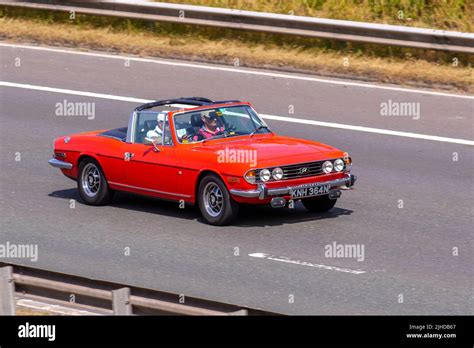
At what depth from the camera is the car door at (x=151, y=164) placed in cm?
1479

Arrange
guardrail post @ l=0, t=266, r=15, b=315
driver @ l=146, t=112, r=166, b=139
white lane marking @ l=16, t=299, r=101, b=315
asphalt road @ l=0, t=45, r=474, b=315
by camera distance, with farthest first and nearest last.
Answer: driver @ l=146, t=112, r=166, b=139
asphalt road @ l=0, t=45, r=474, b=315
white lane marking @ l=16, t=299, r=101, b=315
guardrail post @ l=0, t=266, r=15, b=315

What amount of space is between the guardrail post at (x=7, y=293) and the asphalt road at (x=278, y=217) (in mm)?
2267

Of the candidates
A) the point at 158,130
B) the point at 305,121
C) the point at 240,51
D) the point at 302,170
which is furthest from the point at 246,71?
the point at 302,170

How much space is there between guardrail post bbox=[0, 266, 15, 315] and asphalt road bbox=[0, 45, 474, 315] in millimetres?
2267

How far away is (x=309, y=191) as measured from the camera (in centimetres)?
1407

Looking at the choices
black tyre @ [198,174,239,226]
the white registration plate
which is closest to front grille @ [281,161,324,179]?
the white registration plate

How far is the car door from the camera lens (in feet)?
48.5

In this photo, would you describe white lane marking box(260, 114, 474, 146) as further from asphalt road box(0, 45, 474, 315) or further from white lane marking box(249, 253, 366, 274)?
white lane marking box(249, 253, 366, 274)

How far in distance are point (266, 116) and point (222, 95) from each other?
3.79ft

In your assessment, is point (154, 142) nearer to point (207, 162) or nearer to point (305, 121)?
point (207, 162)

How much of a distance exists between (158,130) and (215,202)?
153cm

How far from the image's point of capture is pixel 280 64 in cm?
2155
